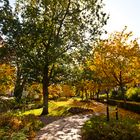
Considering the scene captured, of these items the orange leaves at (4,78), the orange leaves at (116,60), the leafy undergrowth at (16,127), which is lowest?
the leafy undergrowth at (16,127)

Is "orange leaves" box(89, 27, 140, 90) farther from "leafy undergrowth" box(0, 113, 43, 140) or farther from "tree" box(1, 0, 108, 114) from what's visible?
"leafy undergrowth" box(0, 113, 43, 140)

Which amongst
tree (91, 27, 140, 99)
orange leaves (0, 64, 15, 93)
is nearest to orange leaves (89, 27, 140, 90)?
tree (91, 27, 140, 99)

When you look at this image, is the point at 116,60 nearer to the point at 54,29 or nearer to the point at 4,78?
the point at 54,29

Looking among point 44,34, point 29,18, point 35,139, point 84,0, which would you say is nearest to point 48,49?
point 44,34

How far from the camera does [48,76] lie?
101ft

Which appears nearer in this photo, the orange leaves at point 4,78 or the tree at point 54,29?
the orange leaves at point 4,78

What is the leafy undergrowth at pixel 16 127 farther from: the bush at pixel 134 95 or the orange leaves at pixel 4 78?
the bush at pixel 134 95

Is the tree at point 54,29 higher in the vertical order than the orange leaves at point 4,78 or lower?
higher

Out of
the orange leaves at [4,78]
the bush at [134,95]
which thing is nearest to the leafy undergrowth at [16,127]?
the orange leaves at [4,78]

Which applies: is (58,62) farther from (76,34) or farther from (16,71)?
(16,71)

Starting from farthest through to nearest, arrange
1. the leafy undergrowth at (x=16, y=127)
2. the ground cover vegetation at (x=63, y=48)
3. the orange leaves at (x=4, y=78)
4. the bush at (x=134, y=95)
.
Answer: the bush at (x=134, y=95), the ground cover vegetation at (x=63, y=48), the leafy undergrowth at (x=16, y=127), the orange leaves at (x=4, y=78)

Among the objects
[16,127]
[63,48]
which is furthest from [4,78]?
[63,48]

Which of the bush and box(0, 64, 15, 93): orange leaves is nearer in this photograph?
box(0, 64, 15, 93): orange leaves

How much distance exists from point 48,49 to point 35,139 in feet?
49.9
